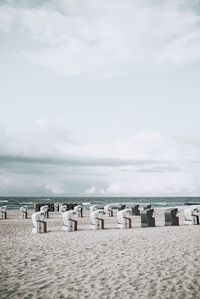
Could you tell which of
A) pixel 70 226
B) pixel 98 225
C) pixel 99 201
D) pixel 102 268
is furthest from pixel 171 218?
pixel 99 201

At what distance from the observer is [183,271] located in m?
8.71

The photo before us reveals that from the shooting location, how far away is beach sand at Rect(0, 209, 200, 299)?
7266mm

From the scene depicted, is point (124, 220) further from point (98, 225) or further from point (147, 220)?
point (98, 225)

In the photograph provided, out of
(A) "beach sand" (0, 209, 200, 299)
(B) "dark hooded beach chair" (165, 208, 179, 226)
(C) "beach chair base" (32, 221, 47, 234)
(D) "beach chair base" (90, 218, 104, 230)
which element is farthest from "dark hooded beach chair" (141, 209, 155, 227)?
(C) "beach chair base" (32, 221, 47, 234)

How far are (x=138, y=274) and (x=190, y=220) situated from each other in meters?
13.6

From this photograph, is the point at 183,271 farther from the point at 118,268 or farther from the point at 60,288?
the point at 60,288

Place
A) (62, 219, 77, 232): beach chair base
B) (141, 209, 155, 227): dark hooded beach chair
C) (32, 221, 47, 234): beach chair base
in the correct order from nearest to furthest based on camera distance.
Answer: (32, 221, 47, 234): beach chair base, (62, 219, 77, 232): beach chair base, (141, 209, 155, 227): dark hooded beach chair

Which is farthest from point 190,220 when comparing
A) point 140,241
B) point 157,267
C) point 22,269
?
point 22,269

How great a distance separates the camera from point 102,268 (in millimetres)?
9273

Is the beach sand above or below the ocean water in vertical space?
below

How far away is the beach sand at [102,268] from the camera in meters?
7.27

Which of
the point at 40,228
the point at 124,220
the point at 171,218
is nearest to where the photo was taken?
the point at 40,228

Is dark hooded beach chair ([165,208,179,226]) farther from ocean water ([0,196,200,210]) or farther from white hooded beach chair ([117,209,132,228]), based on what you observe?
ocean water ([0,196,200,210])

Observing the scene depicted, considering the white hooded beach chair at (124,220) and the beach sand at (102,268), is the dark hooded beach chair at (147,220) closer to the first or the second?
the white hooded beach chair at (124,220)
